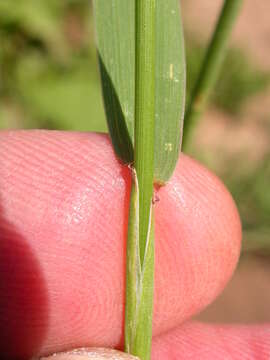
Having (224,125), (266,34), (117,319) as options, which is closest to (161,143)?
(117,319)

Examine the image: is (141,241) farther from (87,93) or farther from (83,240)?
(87,93)

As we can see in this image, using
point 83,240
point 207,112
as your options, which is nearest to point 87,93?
point 207,112

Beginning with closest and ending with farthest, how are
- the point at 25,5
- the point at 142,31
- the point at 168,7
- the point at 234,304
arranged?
1. the point at 142,31
2. the point at 168,7
3. the point at 234,304
4. the point at 25,5

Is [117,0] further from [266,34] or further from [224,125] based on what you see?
[266,34]

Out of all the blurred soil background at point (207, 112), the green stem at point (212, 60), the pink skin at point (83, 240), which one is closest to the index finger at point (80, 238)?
the pink skin at point (83, 240)

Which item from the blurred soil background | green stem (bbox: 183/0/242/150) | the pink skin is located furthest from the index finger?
the blurred soil background

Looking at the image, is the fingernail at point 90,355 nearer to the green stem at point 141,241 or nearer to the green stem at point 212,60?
the green stem at point 141,241

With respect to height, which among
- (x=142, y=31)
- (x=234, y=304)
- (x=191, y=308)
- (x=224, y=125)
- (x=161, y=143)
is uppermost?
(x=142, y=31)

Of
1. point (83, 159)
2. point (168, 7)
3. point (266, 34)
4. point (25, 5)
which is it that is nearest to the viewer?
point (168, 7)
